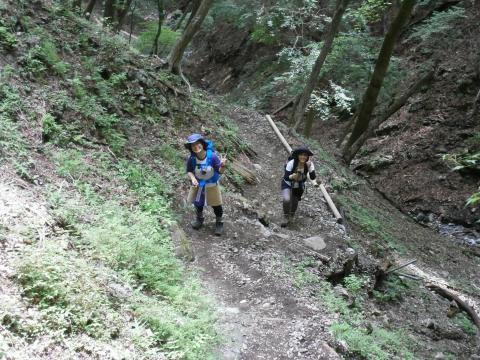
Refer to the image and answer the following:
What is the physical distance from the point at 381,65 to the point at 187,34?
683 centimetres

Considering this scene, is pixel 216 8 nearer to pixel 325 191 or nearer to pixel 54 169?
pixel 325 191

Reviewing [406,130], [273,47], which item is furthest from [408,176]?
[273,47]

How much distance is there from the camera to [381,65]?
15.5 metres

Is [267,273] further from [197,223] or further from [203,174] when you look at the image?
[203,174]

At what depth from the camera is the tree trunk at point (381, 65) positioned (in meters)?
14.8

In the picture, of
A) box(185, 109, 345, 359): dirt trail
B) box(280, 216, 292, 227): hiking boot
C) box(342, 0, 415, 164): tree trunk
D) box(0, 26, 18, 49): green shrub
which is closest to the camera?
box(185, 109, 345, 359): dirt trail

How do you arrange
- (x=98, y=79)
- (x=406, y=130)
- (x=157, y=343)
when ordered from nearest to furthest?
(x=157, y=343) < (x=98, y=79) < (x=406, y=130)

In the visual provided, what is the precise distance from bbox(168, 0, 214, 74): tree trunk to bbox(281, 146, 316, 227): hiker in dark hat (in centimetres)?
615

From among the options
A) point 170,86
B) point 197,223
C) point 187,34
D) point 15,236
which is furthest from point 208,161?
point 187,34

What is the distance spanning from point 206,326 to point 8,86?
18.2ft

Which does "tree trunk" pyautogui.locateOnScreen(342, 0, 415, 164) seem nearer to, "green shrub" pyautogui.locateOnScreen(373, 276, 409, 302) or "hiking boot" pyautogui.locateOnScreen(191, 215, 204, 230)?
"green shrub" pyautogui.locateOnScreen(373, 276, 409, 302)

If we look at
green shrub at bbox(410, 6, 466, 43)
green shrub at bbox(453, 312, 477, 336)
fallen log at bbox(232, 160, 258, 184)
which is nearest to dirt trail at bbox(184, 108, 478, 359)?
fallen log at bbox(232, 160, 258, 184)

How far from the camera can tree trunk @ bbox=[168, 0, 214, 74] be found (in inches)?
525

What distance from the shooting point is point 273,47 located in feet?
93.7
